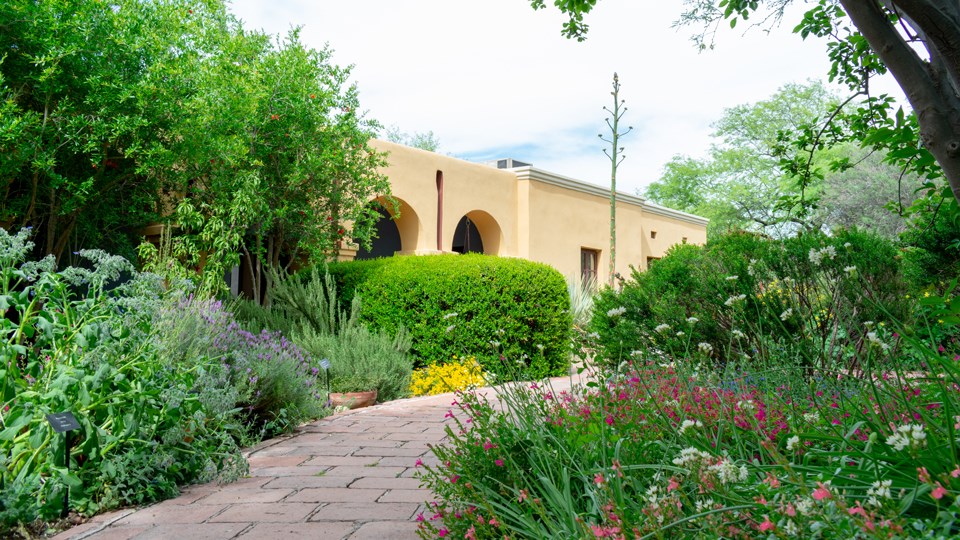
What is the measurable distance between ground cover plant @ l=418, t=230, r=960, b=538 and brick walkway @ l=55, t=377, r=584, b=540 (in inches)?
17.7

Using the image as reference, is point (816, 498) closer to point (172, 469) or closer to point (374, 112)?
point (172, 469)

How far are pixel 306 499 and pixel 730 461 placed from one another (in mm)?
2418

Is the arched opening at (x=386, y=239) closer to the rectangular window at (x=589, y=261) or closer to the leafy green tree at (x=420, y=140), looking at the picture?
the rectangular window at (x=589, y=261)

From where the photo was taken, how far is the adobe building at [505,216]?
1358 centimetres

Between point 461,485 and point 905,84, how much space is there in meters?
2.20

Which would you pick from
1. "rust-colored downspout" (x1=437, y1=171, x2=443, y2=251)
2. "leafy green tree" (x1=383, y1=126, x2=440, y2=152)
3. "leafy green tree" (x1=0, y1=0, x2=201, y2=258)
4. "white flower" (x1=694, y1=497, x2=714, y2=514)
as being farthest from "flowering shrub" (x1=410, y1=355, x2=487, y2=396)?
"leafy green tree" (x1=383, y1=126, x2=440, y2=152)

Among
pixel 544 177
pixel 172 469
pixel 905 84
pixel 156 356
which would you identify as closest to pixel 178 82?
pixel 156 356

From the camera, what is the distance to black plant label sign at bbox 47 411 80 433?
2986mm

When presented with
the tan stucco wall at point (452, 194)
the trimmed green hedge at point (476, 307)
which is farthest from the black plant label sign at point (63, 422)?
the tan stucco wall at point (452, 194)

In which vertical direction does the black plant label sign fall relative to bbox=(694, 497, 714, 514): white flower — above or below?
below

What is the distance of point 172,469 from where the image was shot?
3.74m

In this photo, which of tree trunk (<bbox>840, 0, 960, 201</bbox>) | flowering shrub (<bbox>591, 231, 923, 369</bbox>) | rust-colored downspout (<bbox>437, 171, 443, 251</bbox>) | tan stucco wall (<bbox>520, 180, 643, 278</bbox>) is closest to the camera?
tree trunk (<bbox>840, 0, 960, 201</bbox>)

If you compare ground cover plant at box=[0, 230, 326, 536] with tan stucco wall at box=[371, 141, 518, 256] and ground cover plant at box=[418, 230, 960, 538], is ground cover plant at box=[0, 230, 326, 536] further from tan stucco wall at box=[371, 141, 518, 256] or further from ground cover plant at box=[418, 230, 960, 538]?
tan stucco wall at box=[371, 141, 518, 256]

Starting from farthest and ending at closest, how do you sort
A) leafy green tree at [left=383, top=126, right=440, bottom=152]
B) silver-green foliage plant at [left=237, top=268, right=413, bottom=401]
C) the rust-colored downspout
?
leafy green tree at [left=383, top=126, right=440, bottom=152] → the rust-colored downspout → silver-green foliage plant at [left=237, top=268, right=413, bottom=401]
